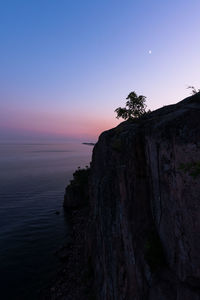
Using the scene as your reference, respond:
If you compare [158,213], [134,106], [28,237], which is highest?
[134,106]

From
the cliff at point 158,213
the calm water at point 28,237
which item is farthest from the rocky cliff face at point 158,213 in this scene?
the calm water at point 28,237

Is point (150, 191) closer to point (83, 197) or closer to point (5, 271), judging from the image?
point (5, 271)

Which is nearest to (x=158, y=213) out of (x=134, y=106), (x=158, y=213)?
(x=158, y=213)

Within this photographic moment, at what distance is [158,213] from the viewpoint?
1034 cm

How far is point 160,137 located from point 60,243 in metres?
38.5

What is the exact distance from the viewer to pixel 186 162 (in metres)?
7.84

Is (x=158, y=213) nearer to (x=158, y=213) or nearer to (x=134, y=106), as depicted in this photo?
(x=158, y=213)

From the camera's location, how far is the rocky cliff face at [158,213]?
779 cm

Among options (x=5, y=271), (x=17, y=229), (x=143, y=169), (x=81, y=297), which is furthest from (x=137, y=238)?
(x=17, y=229)

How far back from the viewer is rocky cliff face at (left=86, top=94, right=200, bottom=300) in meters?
7.79

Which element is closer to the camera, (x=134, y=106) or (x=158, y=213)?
(x=158, y=213)

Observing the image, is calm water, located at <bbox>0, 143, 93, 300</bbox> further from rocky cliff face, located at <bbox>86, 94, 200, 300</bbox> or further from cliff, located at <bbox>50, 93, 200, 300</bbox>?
rocky cliff face, located at <bbox>86, 94, 200, 300</bbox>

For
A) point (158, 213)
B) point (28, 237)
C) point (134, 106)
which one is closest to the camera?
point (158, 213)

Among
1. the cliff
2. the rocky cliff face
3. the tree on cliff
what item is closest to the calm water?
the cliff
